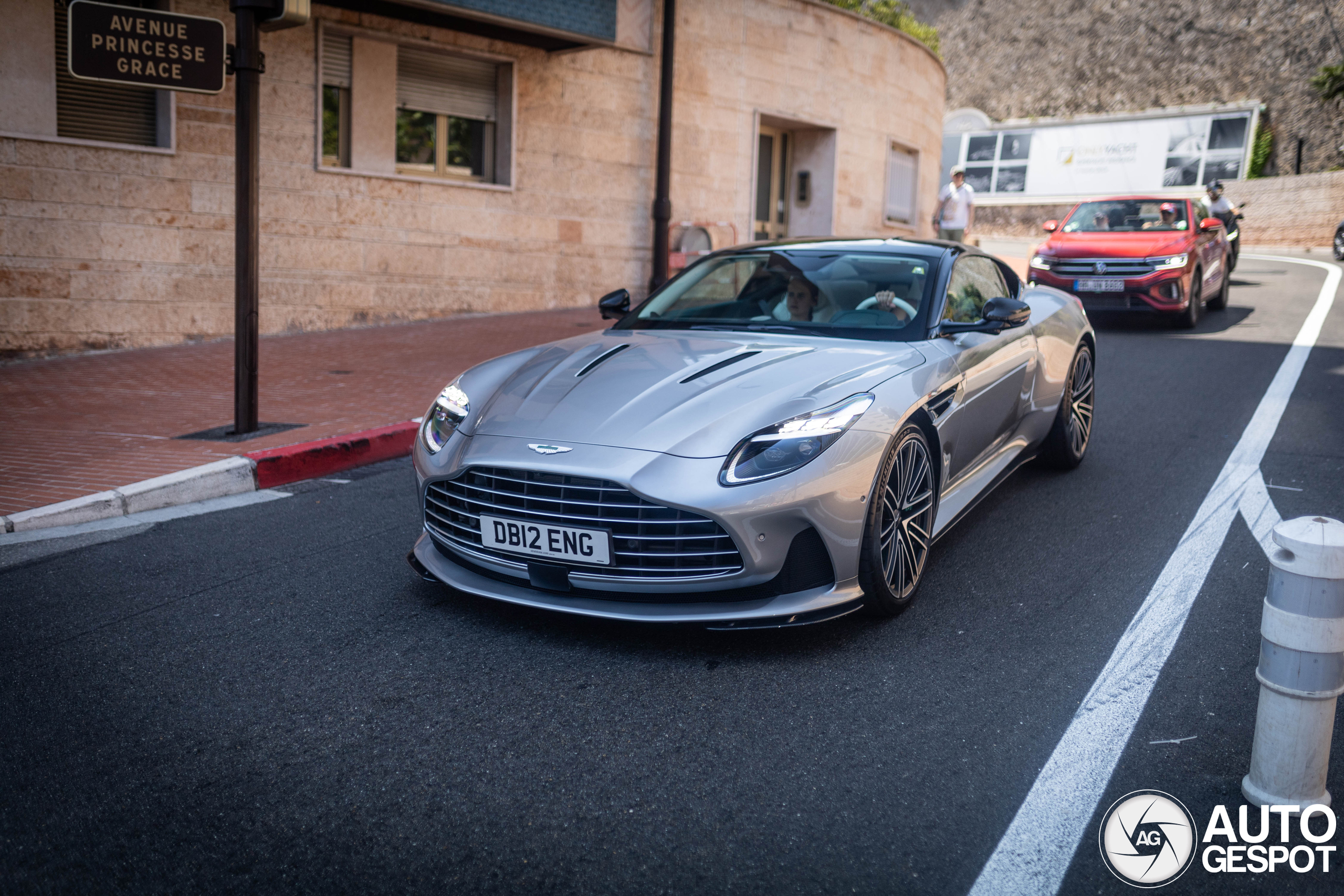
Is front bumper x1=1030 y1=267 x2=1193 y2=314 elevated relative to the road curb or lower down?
elevated

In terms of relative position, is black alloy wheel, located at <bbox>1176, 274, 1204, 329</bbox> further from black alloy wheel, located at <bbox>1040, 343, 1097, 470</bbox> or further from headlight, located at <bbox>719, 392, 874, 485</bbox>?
headlight, located at <bbox>719, 392, 874, 485</bbox>

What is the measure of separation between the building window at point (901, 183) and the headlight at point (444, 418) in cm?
1661

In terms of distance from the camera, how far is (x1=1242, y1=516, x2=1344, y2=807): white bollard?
2.36 metres

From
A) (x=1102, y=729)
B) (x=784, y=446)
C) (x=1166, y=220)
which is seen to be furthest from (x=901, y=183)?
(x=1102, y=729)

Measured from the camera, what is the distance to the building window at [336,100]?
465 inches

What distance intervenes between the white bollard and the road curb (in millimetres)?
4487

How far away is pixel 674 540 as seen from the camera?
10.8 ft

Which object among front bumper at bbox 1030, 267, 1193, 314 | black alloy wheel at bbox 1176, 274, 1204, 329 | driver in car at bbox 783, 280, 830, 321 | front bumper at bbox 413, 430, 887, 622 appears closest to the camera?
front bumper at bbox 413, 430, 887, 622

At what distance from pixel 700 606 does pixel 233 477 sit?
3.31 meters

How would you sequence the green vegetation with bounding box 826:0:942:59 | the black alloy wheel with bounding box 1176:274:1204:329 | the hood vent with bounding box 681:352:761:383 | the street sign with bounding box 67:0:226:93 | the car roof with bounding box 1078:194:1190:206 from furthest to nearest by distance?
1. the green vegetation with bounding box 826:0:942:59
2. the car roof with bounding box 1078:194:1190:206
3. the black alloy wheel with bounding box 1176:274:1204:329
4. the street sign with bounding box 67:0:226:93
5. the hood vent with bounding box 681:352:761:383

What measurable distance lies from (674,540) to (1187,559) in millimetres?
2365

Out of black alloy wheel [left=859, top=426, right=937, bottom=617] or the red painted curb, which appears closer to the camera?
black alloy wheel [left=859, top=426, right=937, bottom=617]

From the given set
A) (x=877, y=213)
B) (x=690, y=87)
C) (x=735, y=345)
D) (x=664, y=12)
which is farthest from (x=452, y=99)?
(x=735, y=345)

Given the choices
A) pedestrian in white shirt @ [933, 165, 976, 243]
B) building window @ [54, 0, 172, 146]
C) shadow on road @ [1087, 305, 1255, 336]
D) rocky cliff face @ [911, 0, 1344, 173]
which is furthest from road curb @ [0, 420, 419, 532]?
rocky cliff face @ [911, 0, 1344, 173]
